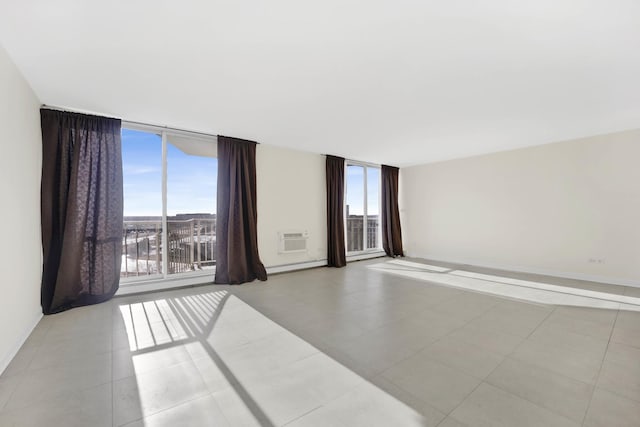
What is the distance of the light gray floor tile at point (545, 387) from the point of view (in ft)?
4.88

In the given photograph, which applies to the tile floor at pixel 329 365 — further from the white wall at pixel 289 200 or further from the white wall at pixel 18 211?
the white wall at pixel 289 200

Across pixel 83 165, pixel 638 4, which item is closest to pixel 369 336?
pixel 638 4

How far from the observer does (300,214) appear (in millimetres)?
5234

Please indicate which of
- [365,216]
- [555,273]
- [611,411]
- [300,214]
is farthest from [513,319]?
[365,216]

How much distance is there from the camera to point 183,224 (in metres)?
4.40

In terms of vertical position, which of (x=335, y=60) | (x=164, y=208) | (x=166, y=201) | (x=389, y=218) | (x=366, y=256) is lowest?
(x=366, y=256)

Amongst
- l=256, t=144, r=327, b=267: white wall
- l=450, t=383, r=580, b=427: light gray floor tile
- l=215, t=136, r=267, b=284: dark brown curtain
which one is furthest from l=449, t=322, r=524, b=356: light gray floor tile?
l=256, t=144, r=327, b=267: white wall

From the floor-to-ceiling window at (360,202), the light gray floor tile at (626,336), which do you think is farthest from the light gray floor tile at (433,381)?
the floor-to-ceiling window at (360,202)

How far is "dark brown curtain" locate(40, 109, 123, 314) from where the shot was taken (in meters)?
2.92

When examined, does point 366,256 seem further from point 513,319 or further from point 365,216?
point 513,319

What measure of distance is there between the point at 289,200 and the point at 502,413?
4.20 m

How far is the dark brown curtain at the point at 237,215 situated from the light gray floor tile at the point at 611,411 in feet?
12.4

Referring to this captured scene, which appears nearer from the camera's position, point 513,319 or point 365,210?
point 513,319

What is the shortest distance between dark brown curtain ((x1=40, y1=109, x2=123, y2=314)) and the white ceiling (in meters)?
0.30
